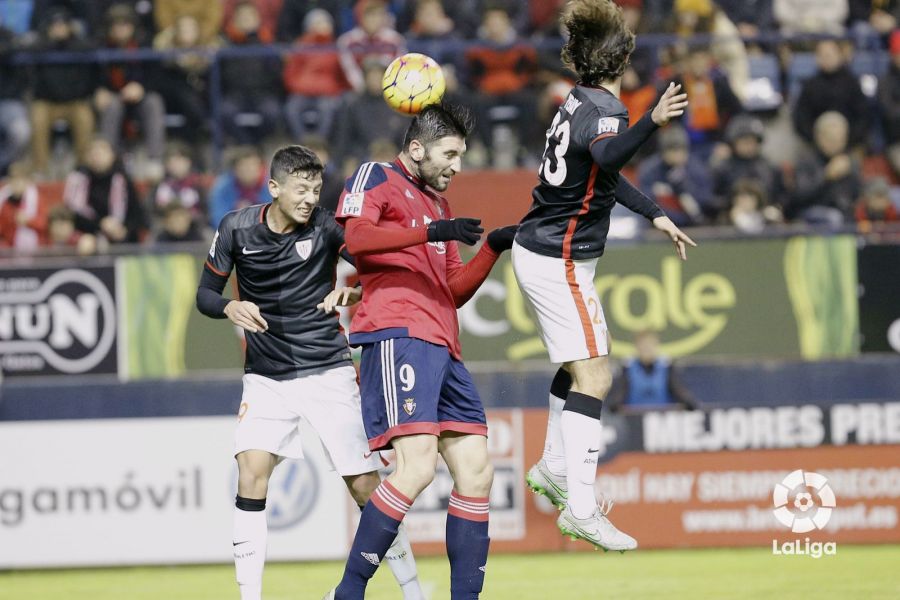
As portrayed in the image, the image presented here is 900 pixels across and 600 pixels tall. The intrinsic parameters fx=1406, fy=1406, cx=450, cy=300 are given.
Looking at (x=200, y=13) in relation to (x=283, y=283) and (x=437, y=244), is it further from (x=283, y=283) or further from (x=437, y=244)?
(x=437, y=244)

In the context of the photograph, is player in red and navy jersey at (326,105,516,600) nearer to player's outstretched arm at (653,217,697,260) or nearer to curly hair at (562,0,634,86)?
curly hair at (562,0,634,86)

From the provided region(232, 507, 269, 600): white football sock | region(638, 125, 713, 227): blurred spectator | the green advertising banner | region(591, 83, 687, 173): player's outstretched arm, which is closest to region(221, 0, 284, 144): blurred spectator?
the green advertising banner

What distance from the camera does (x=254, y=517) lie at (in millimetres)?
7430

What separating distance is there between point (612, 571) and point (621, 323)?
304 centimetres

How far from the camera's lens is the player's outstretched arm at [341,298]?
22.8 ft

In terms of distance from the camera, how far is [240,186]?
13469 mm

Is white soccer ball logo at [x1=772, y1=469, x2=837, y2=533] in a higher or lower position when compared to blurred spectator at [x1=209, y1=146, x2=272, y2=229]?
lower

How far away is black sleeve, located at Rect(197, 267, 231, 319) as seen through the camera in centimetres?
727

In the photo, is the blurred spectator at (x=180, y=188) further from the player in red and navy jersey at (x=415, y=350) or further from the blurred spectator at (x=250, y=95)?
the player in red and navy jersey at (x=415, y=350)

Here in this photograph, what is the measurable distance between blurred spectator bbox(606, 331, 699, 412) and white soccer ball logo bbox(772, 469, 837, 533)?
1335 mm

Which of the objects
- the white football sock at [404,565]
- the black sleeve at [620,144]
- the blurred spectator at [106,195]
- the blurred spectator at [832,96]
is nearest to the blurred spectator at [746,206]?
the blurred spectator at [832,96]

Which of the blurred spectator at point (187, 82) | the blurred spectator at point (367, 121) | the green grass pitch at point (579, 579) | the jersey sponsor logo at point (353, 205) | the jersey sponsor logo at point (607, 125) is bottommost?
the green grass pitch at point (579, 579)

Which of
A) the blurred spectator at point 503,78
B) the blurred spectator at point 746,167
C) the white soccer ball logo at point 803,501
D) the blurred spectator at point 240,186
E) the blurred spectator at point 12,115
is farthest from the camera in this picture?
the blurred spectator at point 12,115

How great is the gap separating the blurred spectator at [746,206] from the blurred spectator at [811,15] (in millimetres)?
2780
